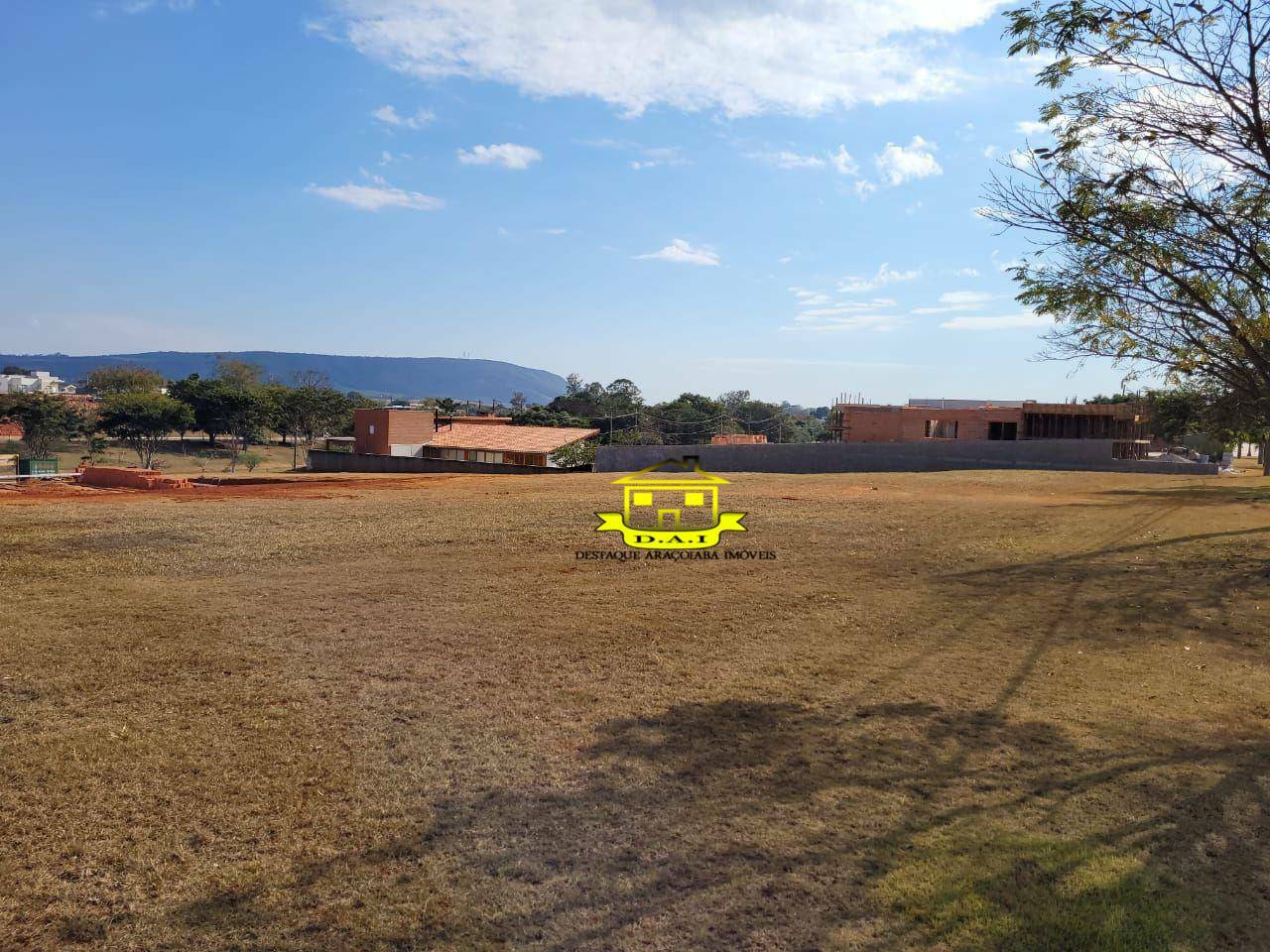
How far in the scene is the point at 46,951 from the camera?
3.49 m

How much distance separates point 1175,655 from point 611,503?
456 inches

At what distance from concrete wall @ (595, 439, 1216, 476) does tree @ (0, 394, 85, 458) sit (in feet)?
136

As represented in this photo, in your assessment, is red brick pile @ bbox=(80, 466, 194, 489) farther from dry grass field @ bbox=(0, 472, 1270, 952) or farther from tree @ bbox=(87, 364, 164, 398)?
tree @ bbox=(87, 364, 164, 398)

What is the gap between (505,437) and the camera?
4862 cm

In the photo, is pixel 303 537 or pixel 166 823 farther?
pixel 303 537

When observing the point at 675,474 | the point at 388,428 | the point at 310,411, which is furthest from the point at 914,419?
the point at 310,411

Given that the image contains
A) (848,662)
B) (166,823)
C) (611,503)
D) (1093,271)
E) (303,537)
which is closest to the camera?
(166,823)

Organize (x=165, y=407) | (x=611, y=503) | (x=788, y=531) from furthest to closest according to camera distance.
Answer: (x=165, y=407) → (x=611, y=503) → (x=788, y=531)

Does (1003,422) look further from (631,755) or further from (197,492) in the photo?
(631,755)

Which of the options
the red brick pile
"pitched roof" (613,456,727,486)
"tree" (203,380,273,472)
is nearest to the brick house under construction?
"pitched roof" (613,456,727,486)

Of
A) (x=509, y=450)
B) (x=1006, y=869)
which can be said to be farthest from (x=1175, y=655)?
(x=509, y=450)

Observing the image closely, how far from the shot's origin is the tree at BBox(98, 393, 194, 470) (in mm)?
54094

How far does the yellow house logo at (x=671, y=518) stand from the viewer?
46.9 ft

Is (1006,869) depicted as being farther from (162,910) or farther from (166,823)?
(166,823)
